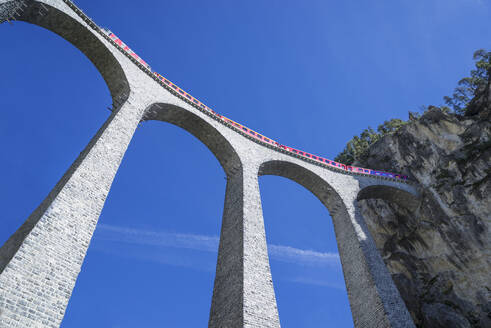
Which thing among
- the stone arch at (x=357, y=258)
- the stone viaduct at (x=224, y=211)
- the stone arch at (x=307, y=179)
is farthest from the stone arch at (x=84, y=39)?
the stone arch at (x=307, y=179)

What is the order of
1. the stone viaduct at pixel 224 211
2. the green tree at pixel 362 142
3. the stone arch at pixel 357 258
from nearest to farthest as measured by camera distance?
the stone viaduct at pixel 224 211, the stone arch at pixel 357 258, the green tree at pixel 362 142

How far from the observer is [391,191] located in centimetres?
2412

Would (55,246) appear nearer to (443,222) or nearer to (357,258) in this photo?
(357,258)

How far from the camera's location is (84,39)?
1570cm

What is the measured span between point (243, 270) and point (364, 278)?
305 inches

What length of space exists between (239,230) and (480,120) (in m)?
19.5

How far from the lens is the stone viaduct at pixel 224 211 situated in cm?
827

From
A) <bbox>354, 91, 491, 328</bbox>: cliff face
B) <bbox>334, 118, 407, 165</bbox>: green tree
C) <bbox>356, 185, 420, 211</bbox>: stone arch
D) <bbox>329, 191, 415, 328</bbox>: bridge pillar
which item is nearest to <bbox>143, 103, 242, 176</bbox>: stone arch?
<bbox>329, 191, 415, 328</bbox>: bridge pillar

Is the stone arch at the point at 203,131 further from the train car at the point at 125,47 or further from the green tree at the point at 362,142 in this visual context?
the green tree at the point at 362,142

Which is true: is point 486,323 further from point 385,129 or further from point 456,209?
point 385,129

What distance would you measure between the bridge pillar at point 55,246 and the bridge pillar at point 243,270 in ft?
17.9

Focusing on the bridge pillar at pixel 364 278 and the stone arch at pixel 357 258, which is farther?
the stone arch at pixel 357 258

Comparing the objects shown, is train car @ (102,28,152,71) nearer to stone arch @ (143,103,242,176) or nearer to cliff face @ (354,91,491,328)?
stone arch @ (143,103,242,176)

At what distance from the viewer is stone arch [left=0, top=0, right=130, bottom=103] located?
14078 millimetres
